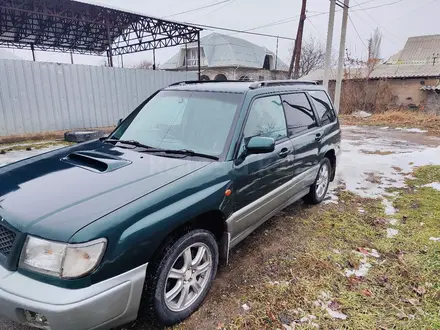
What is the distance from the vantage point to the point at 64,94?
10406 millimetres

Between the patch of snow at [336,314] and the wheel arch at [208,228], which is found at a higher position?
the wheel arch at [208,228]

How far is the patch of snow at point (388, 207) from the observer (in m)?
4.31

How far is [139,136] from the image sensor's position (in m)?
3.00

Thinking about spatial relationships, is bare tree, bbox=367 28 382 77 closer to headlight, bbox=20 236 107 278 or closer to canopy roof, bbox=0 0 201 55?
canopy roof, bbox=0 0 201 55

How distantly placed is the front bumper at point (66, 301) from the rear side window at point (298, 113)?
2.51 metres

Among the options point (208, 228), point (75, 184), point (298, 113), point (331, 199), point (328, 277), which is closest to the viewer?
point (75, 184)

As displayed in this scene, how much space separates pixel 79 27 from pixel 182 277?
21.0 m

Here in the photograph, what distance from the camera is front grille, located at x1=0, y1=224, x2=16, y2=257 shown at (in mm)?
1746

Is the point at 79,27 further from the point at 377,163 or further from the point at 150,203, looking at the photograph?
the point at 150,203

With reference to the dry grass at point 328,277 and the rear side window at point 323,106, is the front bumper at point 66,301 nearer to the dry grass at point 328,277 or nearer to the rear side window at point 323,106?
the dry grass at point 328,277

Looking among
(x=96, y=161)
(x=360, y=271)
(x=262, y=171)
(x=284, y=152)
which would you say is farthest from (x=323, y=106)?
(x=96, y=161)

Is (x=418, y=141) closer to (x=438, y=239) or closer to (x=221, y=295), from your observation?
(x=438, y=239)

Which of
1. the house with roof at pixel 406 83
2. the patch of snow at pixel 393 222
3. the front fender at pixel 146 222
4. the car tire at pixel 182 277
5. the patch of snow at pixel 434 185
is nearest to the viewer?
the front fender at pixel 146 222

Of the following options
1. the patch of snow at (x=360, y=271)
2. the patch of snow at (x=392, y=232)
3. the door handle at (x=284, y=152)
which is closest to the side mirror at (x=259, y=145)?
the door handle at (x=284, y=152)
